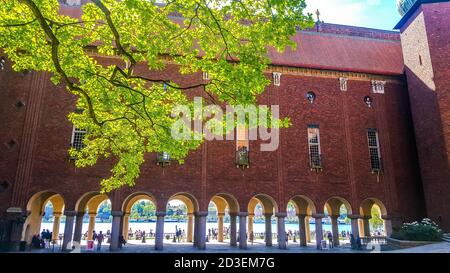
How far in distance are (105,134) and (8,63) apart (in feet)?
43.2

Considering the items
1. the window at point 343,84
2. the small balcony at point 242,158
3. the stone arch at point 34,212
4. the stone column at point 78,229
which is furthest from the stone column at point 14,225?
the window at point 343,84

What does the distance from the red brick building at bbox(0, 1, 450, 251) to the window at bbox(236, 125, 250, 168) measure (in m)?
0.36

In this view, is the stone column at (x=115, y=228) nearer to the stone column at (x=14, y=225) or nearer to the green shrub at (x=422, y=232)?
the stone column at (x=14, y=225)

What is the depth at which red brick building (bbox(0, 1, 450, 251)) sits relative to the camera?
58.5 ft

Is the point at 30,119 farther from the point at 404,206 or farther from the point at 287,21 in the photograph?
the point at 404,206

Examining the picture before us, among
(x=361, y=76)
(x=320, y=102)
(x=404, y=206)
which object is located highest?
(x=361, y=76)

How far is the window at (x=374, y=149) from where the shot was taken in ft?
71.2

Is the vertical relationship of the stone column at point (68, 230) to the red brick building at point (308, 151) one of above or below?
below

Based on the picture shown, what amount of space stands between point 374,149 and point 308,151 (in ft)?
16.5

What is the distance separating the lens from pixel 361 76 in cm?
2302

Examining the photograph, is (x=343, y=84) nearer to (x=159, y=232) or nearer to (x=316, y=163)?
(x=316, y=163)

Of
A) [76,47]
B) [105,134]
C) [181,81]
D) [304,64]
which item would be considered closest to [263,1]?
[76,47]

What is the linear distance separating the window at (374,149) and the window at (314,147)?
12.5 feet

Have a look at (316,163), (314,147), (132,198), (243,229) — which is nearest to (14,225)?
(132,198)
